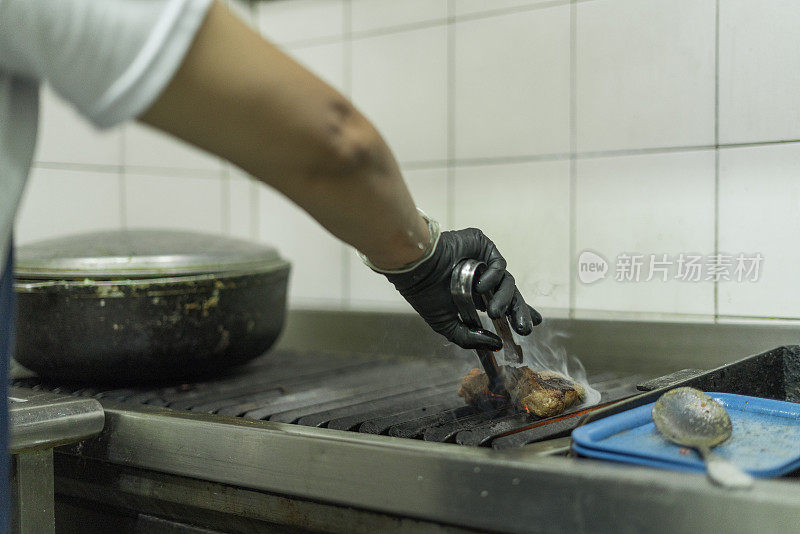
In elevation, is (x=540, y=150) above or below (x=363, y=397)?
above

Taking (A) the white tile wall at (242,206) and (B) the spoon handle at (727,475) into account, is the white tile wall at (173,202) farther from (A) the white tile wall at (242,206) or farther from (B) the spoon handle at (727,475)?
(B) the spoon handle at (727,475)

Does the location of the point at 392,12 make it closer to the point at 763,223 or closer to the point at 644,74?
the point at 644,74

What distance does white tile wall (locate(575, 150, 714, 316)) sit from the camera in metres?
1.25

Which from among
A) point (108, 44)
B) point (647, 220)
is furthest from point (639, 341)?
point (108, 44)

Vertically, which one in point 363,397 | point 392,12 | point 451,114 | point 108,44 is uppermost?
point 392,12

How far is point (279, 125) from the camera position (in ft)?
1.93

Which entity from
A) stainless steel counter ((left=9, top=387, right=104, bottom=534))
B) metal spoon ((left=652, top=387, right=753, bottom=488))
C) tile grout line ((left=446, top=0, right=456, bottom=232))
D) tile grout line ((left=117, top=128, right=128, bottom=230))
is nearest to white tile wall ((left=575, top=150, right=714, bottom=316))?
tile grout line ((left=446, top=0, right=456, bottom=232))

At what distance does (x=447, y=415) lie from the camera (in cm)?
96

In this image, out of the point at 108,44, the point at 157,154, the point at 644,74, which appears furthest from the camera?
the point at 157,154

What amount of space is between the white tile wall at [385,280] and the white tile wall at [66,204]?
0.58 m

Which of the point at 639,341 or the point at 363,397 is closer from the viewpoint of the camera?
the point at 363,397

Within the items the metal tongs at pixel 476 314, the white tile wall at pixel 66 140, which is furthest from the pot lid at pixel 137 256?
the metal tongs at pixel 476 314

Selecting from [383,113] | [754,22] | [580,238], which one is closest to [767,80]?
[754,22]

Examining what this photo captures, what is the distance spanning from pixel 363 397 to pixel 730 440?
1.77 feet
